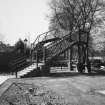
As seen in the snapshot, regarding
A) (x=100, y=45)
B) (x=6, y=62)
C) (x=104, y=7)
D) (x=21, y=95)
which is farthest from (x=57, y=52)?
(x=100, y=45)

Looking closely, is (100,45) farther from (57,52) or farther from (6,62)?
(6,62)

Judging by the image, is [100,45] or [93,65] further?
[100,45]

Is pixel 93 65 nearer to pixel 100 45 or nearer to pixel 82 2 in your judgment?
pixel 100 45

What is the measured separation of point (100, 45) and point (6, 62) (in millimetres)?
17617

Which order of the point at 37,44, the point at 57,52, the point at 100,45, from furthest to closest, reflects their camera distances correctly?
the point at 100,45
the point at 37,44
the point at 57,52

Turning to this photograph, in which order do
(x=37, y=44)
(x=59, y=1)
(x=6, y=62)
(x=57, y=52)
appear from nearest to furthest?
(x=57, y=52)
(x=37, y=44)
(x=6, y=62)
(x=59, y=1)

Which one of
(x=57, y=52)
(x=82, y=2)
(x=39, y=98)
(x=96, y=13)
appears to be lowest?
(x=39, y=98)

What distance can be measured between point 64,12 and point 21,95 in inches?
700

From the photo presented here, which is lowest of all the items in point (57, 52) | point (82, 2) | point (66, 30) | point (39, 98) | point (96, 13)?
point (39, 98)

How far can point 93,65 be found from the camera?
22.3 m

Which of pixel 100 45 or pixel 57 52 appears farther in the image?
pixel 100 45

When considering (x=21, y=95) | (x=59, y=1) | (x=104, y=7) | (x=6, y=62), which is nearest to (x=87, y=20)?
(x=104, y=7)

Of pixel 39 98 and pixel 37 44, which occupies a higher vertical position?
pixel 37 44

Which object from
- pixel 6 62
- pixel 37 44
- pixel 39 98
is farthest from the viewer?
pixel 6 62
